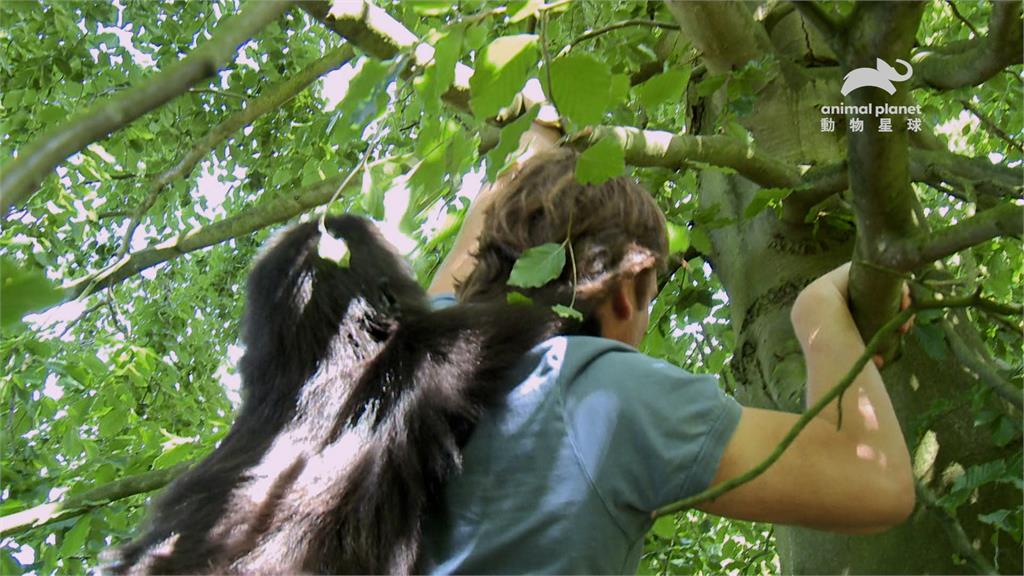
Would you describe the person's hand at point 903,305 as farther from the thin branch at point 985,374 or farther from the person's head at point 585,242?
the person's head at point 585,242

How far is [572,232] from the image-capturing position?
1.58 meters

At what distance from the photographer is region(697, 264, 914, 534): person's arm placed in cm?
132

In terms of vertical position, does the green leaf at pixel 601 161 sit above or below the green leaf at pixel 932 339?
above

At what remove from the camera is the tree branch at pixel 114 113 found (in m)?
0.47

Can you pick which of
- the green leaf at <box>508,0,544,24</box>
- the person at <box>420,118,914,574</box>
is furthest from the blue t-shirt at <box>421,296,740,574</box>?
the green leaf at <box>508,0,544,24</box>

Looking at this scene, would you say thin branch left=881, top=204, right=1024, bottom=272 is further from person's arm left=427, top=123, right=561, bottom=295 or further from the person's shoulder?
person's arm left=427, top=123, right=561, bottom=295

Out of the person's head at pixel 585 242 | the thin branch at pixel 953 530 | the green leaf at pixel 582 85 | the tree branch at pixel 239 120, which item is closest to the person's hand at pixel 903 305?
the thin branch at pixel 953 530

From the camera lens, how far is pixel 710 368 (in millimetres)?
3449

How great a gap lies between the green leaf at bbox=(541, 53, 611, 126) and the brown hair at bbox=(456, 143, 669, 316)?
1.17 ft

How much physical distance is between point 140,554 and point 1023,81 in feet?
9.15

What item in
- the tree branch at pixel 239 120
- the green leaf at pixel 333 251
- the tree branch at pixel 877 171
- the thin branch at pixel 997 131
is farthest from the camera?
the thin branch at pixel 997 131

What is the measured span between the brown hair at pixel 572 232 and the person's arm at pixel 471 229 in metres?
0.34

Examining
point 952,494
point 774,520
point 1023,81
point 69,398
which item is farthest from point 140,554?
point 1023,81

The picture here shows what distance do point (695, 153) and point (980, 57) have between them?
573 mm
